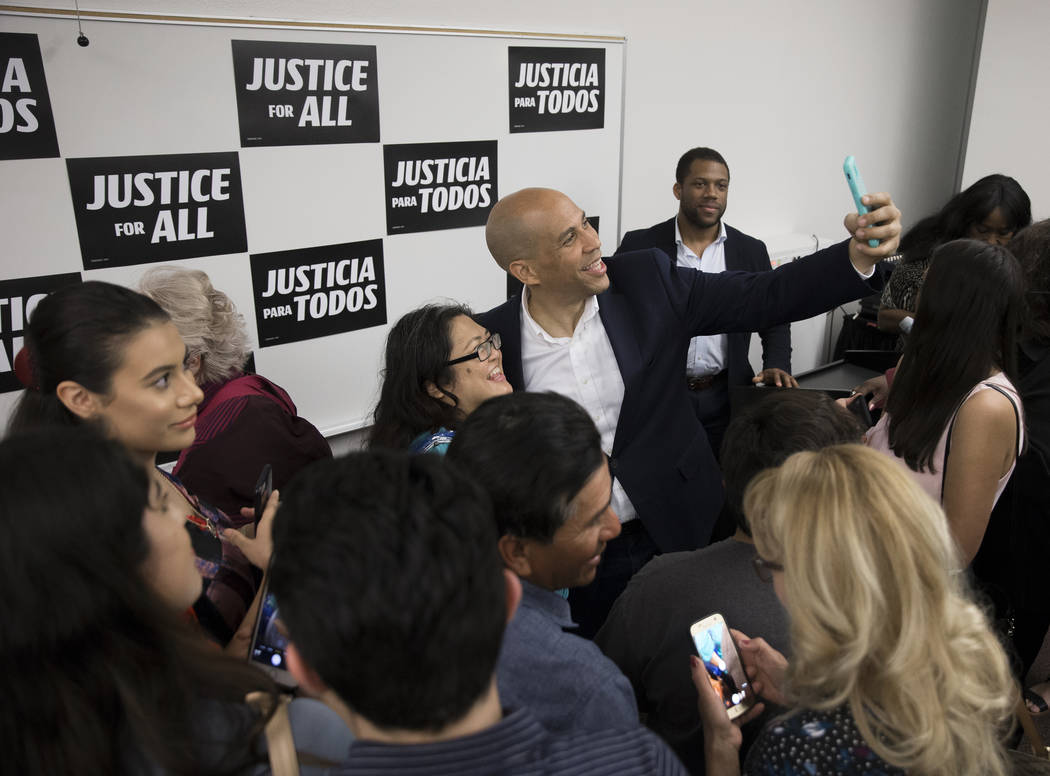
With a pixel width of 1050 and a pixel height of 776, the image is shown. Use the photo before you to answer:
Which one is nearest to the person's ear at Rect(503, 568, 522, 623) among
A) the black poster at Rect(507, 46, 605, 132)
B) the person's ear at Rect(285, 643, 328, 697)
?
the person's ear at Rect(285, 643, 328, 697)

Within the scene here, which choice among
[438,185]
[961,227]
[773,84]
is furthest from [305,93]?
[773,84]

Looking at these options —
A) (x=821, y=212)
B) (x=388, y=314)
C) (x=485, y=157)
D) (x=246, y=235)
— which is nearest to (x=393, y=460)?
(x=246, y=235)

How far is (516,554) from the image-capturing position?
1.12m

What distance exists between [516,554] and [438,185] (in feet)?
6.38

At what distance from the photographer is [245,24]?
2.23 m

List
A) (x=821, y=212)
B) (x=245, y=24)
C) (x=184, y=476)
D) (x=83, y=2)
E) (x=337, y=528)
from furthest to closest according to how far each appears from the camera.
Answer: (x=821, y=212) < (x=245, y=24) < (x=83, y=2) < (x=184, y=476) < (x=337, y=528)

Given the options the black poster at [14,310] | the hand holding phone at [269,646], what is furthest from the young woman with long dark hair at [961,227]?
the black poster at [14,310]

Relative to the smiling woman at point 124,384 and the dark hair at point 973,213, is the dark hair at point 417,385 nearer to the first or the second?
the smiling woman at point 124,384

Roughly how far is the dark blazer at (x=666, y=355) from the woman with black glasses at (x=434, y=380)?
300 mm

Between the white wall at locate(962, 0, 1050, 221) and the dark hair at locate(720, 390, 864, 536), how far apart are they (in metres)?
4.06

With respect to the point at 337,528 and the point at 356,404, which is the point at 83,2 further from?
the point at 337,528

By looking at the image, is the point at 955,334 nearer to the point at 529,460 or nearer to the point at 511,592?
the point at 529,460

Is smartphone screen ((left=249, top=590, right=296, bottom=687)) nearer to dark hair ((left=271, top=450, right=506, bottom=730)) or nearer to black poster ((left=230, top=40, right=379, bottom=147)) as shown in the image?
dark hair ((left=271, top=450, right=506, bottom=730))

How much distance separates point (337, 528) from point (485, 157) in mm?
2411
